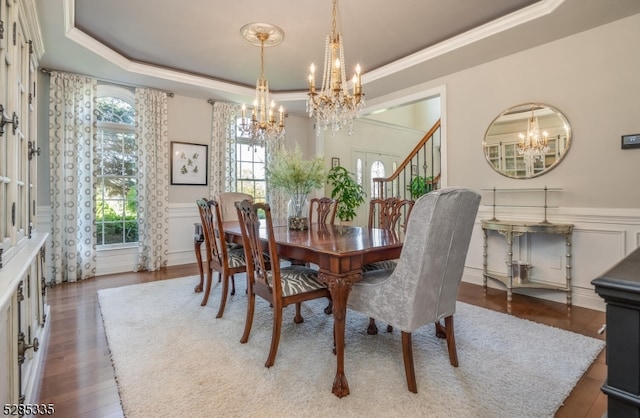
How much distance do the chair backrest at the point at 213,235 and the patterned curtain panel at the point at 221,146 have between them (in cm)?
206

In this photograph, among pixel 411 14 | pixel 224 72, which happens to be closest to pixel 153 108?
pixel 224 72

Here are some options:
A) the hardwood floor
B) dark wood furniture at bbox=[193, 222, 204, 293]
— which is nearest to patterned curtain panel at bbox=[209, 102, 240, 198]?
dark wood furniture at bbox=[193, 222, 204, 293]

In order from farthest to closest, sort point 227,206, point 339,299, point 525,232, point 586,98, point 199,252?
1. point 227,206
2. point 199,252
3. point 525,232
4. point 586,98
5. point 339,299

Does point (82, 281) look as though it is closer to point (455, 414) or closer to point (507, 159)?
point (455, 414)

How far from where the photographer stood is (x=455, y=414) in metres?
1.54

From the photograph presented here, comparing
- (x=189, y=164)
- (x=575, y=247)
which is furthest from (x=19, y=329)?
(x=575, y=247)

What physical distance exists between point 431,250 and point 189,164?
4.32m

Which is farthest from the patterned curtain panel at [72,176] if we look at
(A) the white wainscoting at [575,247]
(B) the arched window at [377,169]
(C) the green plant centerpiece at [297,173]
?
(B) the arched window at [377,169]

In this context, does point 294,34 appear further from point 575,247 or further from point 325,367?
point 575,247

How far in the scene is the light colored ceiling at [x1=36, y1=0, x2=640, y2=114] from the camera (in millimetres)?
2846

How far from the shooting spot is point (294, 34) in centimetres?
342

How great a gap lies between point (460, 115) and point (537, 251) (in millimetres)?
1769

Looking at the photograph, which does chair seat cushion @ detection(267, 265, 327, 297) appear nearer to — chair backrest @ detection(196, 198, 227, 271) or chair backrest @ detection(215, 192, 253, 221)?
chair backrest @ detection(196, 198, 227, 271)

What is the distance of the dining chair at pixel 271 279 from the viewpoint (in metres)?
1.96
